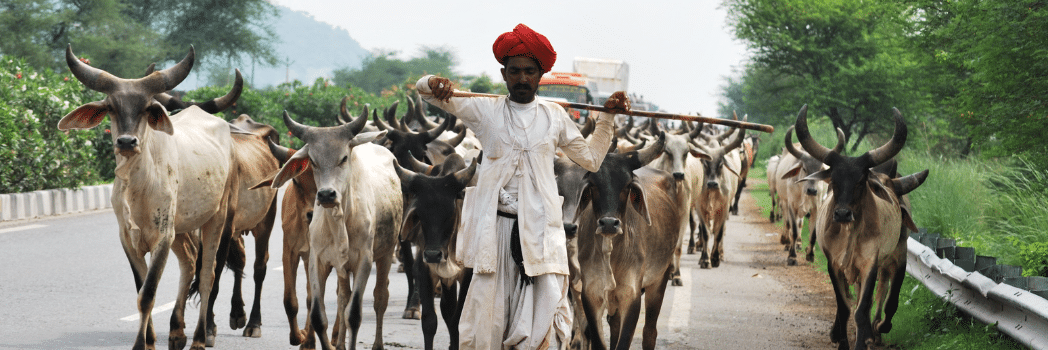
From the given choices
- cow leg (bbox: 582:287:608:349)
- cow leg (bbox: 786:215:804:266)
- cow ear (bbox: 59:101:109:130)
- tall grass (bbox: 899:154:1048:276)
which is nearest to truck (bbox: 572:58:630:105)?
tall grass (bbox: 899:154:1048:276)

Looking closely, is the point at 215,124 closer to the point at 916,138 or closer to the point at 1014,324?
the point at 1014,324

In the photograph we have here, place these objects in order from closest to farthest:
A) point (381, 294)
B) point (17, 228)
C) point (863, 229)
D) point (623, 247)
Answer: point (623, 247)
point (381, 294)
point (863, 229)
point (17, 228)

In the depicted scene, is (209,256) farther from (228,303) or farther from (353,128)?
(228,303)

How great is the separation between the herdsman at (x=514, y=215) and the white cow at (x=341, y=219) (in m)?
1.83

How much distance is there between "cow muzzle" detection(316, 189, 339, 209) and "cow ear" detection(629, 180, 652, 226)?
1857 mm

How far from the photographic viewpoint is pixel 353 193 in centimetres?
705

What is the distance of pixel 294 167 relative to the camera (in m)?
6.88

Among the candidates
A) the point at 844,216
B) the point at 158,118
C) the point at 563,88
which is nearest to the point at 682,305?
the point at 844,216

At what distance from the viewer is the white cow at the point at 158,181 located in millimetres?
6184

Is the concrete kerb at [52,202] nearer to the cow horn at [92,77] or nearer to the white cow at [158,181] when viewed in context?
the white cow at [158,181]

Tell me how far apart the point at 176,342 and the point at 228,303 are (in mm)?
2297

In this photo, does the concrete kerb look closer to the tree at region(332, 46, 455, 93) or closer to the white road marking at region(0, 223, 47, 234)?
the white road marking at region(0, 223, 47, 234)

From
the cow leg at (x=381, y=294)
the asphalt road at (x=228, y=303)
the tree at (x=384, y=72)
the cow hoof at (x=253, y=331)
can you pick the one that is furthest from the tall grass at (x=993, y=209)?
the tree at (x=384, y=72)

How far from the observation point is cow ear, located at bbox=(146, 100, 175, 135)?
A: 20.5 feet
